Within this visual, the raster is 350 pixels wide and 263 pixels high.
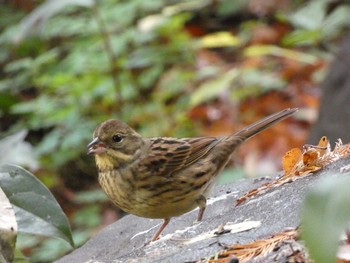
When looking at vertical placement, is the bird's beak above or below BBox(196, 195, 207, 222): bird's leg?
above

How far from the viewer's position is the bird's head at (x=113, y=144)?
15.4 feet

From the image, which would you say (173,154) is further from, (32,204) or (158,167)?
(32,204)

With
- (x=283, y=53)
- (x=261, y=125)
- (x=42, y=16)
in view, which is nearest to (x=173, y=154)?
(x=261, y=125)

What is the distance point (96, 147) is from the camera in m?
4.67

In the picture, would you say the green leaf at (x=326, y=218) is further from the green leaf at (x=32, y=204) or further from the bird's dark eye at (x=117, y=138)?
the bird's dark eye at (x=117, y=138)

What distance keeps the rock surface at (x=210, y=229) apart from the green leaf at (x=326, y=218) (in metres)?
1.09

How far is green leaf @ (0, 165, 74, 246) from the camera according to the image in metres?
3.50

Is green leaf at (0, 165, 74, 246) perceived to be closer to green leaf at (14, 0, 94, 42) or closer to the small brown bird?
the small brown bird

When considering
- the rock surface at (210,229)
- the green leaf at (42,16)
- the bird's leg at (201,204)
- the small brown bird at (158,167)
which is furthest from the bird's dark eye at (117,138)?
the green leaf at (42,16)

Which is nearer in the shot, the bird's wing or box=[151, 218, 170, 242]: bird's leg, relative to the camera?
box=[151, 218, 170, 242]: bird's leg

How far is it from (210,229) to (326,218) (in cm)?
203

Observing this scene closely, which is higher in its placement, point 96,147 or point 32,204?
point 32,204

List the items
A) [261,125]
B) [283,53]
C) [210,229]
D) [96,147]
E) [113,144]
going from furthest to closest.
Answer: [283,53] < [261,125] < [113,144] < [96,147] < [210,229]

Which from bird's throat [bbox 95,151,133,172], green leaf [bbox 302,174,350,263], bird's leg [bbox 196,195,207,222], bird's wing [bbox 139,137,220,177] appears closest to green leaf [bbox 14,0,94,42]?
bird's wing [bbox 139,137,220,177]
